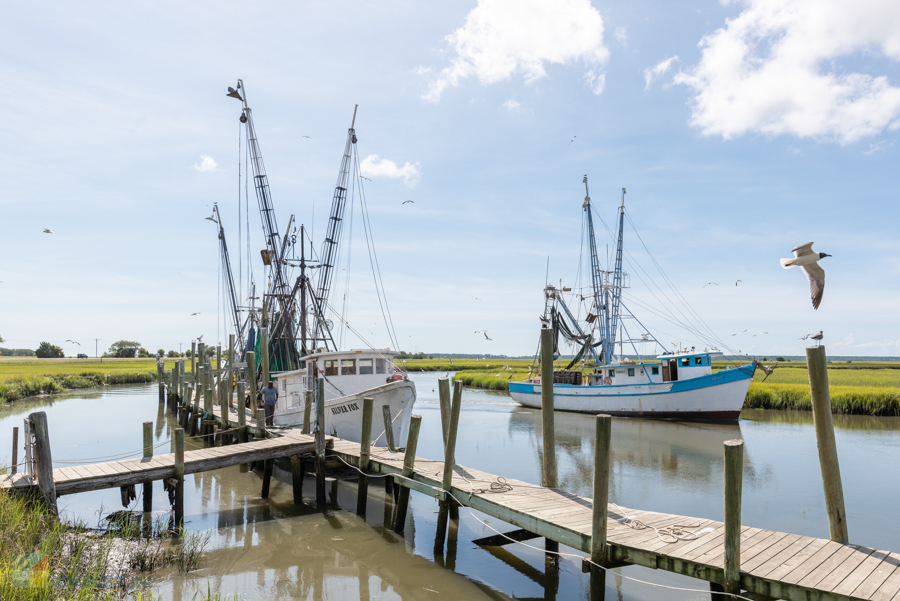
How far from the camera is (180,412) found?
1219 inches

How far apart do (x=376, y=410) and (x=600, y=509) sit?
11361 millimetres

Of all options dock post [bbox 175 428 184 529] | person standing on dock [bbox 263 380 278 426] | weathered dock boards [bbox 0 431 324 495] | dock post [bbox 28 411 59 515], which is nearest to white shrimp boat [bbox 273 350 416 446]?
person standing on dock [bbox 263 380 278 426]

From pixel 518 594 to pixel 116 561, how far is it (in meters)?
6.61

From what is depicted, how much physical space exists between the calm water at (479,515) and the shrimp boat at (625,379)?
259cm

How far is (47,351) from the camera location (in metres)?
94.9

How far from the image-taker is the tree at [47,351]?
94.2 metres

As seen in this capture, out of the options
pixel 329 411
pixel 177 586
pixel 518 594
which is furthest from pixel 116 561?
pixel 329 411

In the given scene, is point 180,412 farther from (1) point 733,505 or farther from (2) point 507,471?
(1) point 733,505

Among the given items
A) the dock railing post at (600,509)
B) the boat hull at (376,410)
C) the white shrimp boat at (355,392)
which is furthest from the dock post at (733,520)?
the boat hull at (376,410)

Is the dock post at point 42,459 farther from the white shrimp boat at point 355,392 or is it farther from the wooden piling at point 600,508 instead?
the wooden piling at point 600,508

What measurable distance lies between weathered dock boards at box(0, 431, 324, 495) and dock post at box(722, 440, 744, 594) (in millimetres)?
10429

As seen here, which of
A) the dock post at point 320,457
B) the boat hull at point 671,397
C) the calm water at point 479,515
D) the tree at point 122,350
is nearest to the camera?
the calm water at point 479,515

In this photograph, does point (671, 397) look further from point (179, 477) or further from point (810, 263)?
point (179, 477)

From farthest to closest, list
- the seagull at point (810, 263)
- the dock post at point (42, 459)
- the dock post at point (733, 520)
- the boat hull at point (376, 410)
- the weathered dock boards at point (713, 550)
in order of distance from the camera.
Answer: the boat hull at point (376, 410) < the dock post at point (42, 459) < the seagull at point (810, 263) < the dock post at point (733, 520) < the weathered dock boards at point (713, 550)
